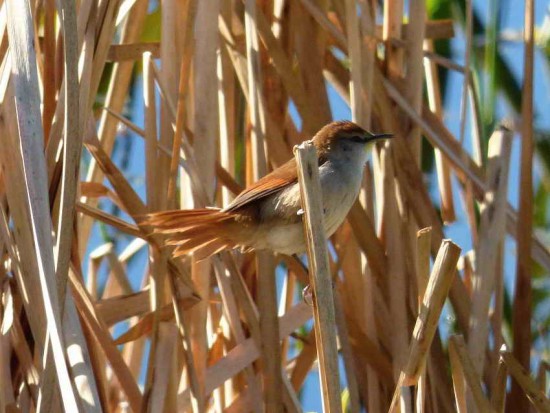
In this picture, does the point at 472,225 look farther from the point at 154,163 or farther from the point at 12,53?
the point at 12,53

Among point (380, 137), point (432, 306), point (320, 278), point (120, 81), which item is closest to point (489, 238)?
point (380, 137)

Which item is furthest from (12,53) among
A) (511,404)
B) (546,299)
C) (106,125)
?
(546,299)

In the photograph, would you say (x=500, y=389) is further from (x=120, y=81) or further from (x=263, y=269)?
(x=120, y=81)

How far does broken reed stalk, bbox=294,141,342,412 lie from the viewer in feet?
5.08

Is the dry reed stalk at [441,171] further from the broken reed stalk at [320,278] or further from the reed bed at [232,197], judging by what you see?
the broken reed stalk at [320,278]

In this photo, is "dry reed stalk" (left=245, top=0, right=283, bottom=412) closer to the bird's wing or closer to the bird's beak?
the bird's wing

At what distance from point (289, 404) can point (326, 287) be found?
75 centimetres

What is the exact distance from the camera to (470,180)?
2508mm

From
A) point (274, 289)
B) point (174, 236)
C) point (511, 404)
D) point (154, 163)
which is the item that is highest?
point (154, 163)

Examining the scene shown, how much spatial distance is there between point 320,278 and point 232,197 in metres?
1.02

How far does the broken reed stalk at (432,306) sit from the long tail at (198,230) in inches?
26.6

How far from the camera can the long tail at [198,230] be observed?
2182 millimetres

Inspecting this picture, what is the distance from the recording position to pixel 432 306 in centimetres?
169

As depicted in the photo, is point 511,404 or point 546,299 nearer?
point 511,404
